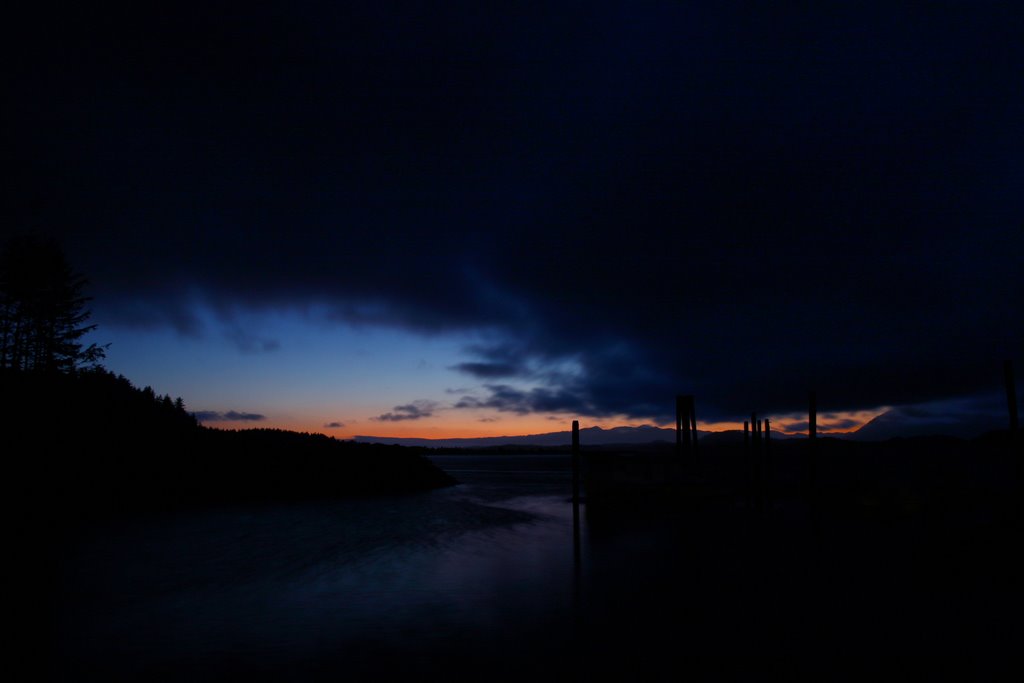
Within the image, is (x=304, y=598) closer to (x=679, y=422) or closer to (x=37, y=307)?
(x=679, y=422)

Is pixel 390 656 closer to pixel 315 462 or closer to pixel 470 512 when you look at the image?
pixel 470 512

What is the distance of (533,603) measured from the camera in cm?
1404

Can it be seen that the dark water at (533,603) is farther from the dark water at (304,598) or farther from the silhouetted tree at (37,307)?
the silhouetted tree at (37,307)

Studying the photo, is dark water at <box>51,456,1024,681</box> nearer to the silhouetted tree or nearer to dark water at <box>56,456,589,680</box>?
dark water at <box>56,456,589,680</box>

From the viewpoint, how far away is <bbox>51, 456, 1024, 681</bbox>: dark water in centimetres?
970

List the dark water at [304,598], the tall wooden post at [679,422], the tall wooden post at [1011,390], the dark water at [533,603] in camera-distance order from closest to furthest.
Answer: the dark water at [533,603]
the dark water at [304,598]
the tall wooden post at [1011,390]
the tall wooden post at [679,422]

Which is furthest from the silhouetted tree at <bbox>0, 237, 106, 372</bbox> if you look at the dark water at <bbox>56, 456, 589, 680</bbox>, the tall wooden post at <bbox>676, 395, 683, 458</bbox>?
the tall wooden post at <bbox>676, 395, 683, 458</bbox>

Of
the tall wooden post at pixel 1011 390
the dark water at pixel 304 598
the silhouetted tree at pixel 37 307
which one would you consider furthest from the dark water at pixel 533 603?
the silhouetted tree at pixel 37 307

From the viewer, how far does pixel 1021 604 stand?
12969 mm

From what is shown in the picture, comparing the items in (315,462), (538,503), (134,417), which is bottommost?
(538,503)

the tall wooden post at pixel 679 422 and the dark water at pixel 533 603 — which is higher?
the tall wooden post at pixel 679 422

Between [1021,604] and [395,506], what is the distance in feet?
103

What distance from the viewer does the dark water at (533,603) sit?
382 inches

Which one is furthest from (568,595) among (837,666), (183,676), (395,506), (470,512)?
(395,506)
